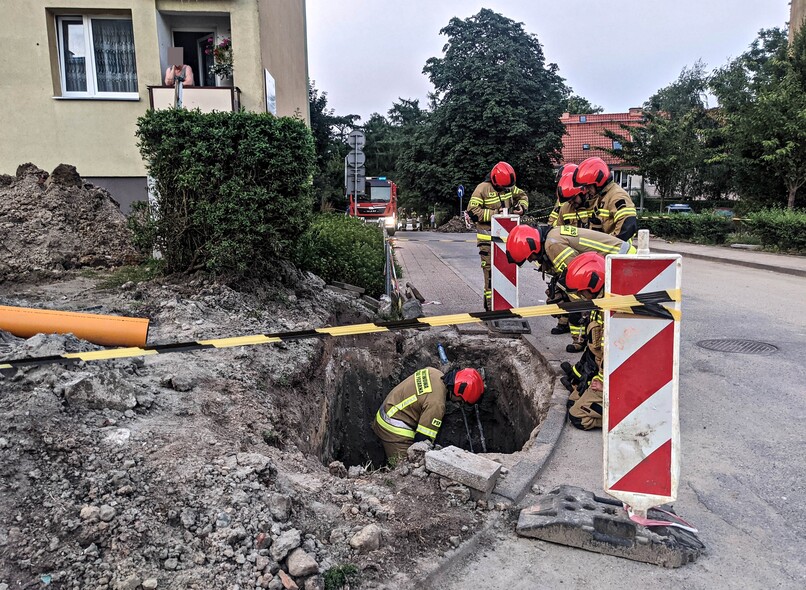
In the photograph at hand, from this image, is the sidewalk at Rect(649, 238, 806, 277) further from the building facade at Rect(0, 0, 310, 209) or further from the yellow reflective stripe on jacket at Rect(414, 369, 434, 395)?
the building facade at Rect(0, 0, 310, 209)

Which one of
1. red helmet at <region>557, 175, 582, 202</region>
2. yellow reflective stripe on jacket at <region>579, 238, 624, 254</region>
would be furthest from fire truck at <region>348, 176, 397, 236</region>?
yellow reflective stripe on jacket at <region>579, 238, 624, 254</region>

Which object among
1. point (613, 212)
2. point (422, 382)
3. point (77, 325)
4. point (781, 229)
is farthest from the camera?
point (781, 229)

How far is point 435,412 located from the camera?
5.09 m

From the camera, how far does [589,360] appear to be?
4582 mm

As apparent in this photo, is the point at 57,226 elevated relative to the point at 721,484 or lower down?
elevated

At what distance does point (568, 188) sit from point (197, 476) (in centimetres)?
439

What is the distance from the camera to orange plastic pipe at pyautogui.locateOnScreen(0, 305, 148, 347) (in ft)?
14.0

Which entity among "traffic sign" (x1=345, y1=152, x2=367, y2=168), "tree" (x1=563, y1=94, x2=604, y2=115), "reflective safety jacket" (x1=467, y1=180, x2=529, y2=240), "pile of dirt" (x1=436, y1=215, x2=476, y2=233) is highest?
"tree" (x1=563, y1=94, x2=604, y2=115)

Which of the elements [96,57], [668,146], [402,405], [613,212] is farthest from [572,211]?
[668,146]

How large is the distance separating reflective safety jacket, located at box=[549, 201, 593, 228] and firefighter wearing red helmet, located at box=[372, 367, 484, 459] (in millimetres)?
A: 1999

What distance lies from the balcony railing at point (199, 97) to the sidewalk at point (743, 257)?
12154mm

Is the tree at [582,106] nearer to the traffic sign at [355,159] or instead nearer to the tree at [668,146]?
the tree at [668,146]

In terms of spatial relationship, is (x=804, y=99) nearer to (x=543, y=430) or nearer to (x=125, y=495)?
(x=543, y=430)

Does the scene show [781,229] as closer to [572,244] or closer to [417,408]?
[572,244]
